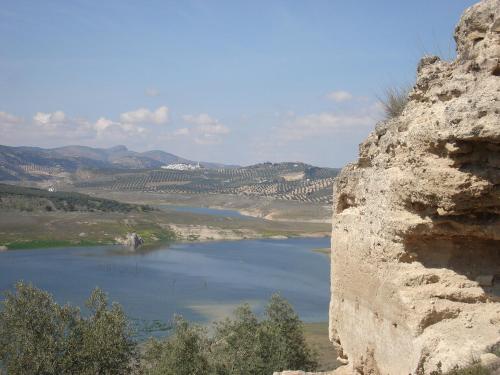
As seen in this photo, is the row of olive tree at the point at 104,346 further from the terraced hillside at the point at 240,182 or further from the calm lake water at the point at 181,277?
the terraced hillside at the point at 240,182

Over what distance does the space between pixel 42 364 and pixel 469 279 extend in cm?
1151

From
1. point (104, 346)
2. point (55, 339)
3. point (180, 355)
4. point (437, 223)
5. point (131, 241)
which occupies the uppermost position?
point (437, 223)

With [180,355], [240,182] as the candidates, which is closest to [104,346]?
[180,355]

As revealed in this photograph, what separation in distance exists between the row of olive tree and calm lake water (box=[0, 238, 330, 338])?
15.5 metres

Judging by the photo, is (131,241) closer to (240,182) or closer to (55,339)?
(55,339)

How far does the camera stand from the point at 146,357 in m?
17.7

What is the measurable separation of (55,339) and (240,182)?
6109 inches

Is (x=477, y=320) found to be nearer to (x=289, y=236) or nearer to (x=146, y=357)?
(x=146, y=357)

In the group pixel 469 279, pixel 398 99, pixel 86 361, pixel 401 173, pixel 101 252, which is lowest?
pixel 101 252

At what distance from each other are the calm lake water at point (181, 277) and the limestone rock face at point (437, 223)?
25.8 m

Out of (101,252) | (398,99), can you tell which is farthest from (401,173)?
(101,252)

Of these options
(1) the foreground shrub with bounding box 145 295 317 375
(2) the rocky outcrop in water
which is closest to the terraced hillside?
(2) the rocky outcrop in water

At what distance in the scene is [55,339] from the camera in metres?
15.5

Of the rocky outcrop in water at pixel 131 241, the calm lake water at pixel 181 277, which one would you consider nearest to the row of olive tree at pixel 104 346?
the calm lake water at pixel 181 277
